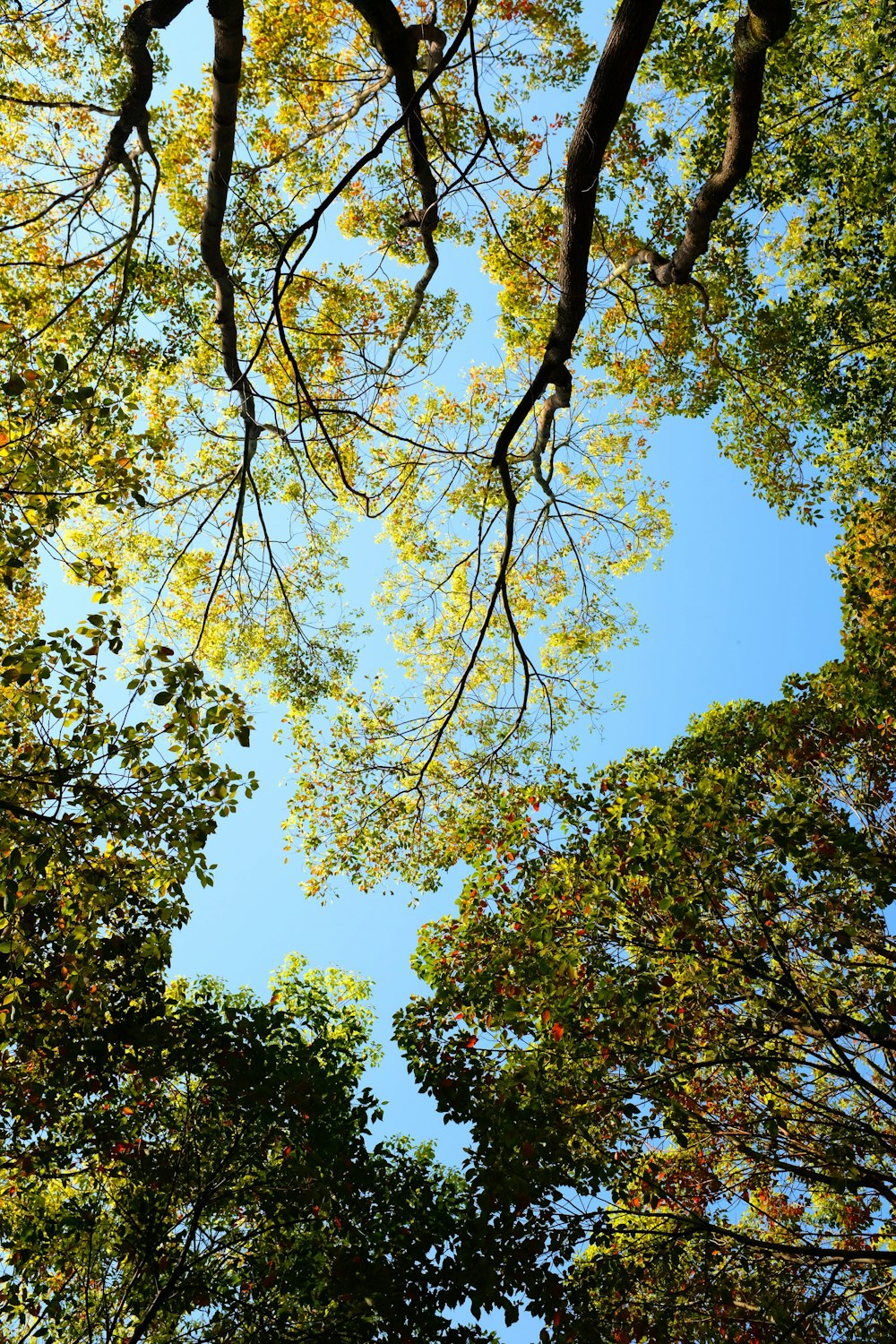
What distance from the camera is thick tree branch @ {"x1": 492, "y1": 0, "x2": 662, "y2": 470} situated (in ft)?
14.6

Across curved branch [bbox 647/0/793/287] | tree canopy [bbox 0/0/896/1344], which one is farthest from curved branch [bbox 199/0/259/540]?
curved branch [bbox 647/0/793/287]

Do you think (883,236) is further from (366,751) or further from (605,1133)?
(605,1133)

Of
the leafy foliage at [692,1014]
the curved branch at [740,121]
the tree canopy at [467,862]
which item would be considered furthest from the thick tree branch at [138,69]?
the leafy foliage at [692,1014]

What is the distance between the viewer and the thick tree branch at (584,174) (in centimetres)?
446

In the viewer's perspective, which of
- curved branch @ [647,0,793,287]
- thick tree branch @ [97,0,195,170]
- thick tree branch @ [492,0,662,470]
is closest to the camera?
thick tree branch @ [492,0,662,470]

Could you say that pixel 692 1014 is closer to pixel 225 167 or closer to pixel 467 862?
pixel 467 862

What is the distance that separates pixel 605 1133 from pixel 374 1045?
4018mm

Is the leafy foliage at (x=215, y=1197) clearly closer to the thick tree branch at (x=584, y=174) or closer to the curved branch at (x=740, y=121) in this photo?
the thick tree branch at (x=584, y=174)

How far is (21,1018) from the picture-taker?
5.14 m

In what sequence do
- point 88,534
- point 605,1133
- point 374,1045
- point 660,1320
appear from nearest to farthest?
point 660,1320
point 605,1133
point 374,1045
point 88,534

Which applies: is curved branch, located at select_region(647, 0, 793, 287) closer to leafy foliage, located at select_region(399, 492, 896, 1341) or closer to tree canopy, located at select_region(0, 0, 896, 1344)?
tree canopy, located at select_region(0, 0, 896, 1344)

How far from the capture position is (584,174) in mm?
4977

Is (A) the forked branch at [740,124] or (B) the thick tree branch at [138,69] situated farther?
(A) the forked branch at [740,124]

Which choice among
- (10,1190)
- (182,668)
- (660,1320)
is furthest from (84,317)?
(660,1320)
